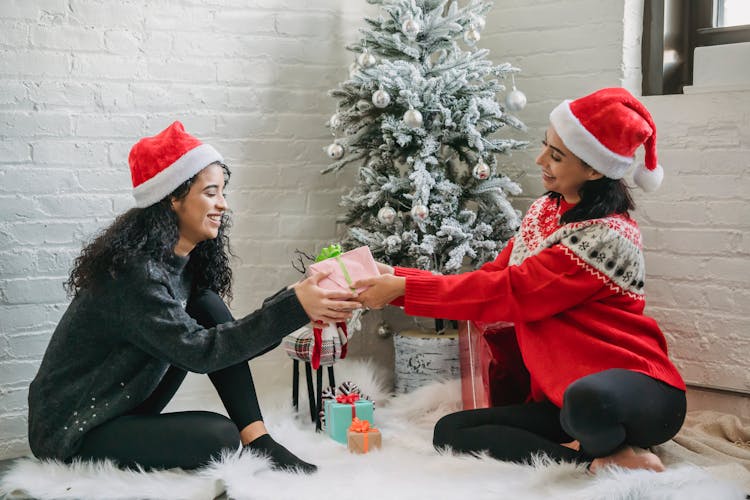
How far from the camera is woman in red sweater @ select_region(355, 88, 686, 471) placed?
2199 millimetres

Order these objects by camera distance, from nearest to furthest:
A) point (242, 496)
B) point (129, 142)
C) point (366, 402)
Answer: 1. point (242, 496)
2. point (366, 402)
3. point (129, 142)

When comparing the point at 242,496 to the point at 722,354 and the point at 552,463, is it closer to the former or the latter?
the point at 552,463

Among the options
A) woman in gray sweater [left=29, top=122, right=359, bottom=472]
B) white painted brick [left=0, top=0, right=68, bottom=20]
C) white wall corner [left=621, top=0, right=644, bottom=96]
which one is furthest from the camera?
white wall corner [left=621, top=0, right=644, bottom=96]

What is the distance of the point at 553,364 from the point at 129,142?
60.9 inches

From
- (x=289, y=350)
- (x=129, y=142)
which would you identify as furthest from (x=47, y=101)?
(x=289, y=350)

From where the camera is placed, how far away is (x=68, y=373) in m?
2.17

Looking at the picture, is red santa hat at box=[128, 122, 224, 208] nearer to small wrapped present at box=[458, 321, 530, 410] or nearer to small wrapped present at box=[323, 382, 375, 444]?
small wrapped present at box=[323, 382, 375, 444]

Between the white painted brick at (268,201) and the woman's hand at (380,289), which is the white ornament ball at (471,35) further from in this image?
the woman's hand at (380,289)

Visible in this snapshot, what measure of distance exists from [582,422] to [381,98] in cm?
121

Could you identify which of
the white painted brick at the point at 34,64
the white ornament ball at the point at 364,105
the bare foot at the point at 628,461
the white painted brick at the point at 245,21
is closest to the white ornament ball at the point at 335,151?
the white ornament ball at the point at 364,105

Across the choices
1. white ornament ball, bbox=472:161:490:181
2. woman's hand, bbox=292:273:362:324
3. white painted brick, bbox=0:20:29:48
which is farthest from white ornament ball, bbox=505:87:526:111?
white painted brick, bbox=0:20:29:48

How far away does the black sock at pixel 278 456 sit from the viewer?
2215mm

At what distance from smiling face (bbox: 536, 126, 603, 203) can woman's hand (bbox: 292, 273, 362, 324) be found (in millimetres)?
630

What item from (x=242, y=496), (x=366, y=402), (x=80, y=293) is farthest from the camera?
(x=366, y=402)
